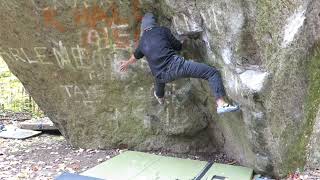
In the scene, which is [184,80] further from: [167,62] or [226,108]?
[226,108]

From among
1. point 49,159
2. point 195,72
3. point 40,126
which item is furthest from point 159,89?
point 40,126

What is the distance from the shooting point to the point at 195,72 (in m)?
5.61

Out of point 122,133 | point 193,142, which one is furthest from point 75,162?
point 193,142

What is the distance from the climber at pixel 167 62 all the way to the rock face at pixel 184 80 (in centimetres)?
16

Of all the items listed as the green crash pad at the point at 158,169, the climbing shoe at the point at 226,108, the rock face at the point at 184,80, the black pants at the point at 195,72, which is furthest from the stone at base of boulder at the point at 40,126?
the climbing shoe at the point at 226,108

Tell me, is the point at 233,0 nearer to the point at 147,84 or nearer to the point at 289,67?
the point at 289,67

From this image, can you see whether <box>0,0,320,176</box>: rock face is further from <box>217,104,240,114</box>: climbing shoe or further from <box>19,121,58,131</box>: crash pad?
<box>19,121,58,131</box>: crash pad

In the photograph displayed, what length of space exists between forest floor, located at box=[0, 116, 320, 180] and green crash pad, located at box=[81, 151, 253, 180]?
38 centimetres

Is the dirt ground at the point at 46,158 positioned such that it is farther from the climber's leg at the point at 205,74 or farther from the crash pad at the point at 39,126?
the climber's leg at the point at 205,74

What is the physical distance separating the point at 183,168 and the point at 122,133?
1.38 meters

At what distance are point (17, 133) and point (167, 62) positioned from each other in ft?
14.2

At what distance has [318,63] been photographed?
18.9 feet

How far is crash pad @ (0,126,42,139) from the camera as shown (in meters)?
8.59

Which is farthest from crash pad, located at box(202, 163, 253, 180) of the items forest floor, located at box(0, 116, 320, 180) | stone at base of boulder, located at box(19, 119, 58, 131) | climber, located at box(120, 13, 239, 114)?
stone at base of boulder, located at box(19, 119, 58, 131)
